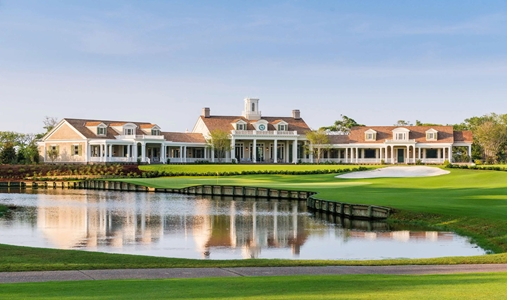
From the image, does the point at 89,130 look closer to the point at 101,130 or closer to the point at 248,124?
the point at 101,130

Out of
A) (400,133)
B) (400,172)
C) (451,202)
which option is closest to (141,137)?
(400,172)

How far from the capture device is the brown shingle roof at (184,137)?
8450 centimetres

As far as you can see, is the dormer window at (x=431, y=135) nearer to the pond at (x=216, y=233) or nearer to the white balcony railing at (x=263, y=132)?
the white balcony railing at (x=263, y=132)

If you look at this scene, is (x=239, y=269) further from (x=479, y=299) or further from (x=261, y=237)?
(x=261, y=237)

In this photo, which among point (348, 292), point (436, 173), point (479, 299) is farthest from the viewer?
point (436, 173)

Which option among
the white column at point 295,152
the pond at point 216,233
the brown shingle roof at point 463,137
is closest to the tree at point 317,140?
the white column at point 295,152

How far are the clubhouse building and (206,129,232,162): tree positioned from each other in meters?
0.96

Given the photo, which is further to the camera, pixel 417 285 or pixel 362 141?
pixel 362 141

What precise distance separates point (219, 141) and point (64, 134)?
18998 millimetres

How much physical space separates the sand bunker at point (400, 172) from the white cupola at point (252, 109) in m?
33.3

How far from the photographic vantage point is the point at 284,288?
37.3 ft

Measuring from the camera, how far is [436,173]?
59.2 m

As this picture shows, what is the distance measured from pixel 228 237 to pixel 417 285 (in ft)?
48.3

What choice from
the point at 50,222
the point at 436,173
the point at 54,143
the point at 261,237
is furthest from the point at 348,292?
the point at 54,143
